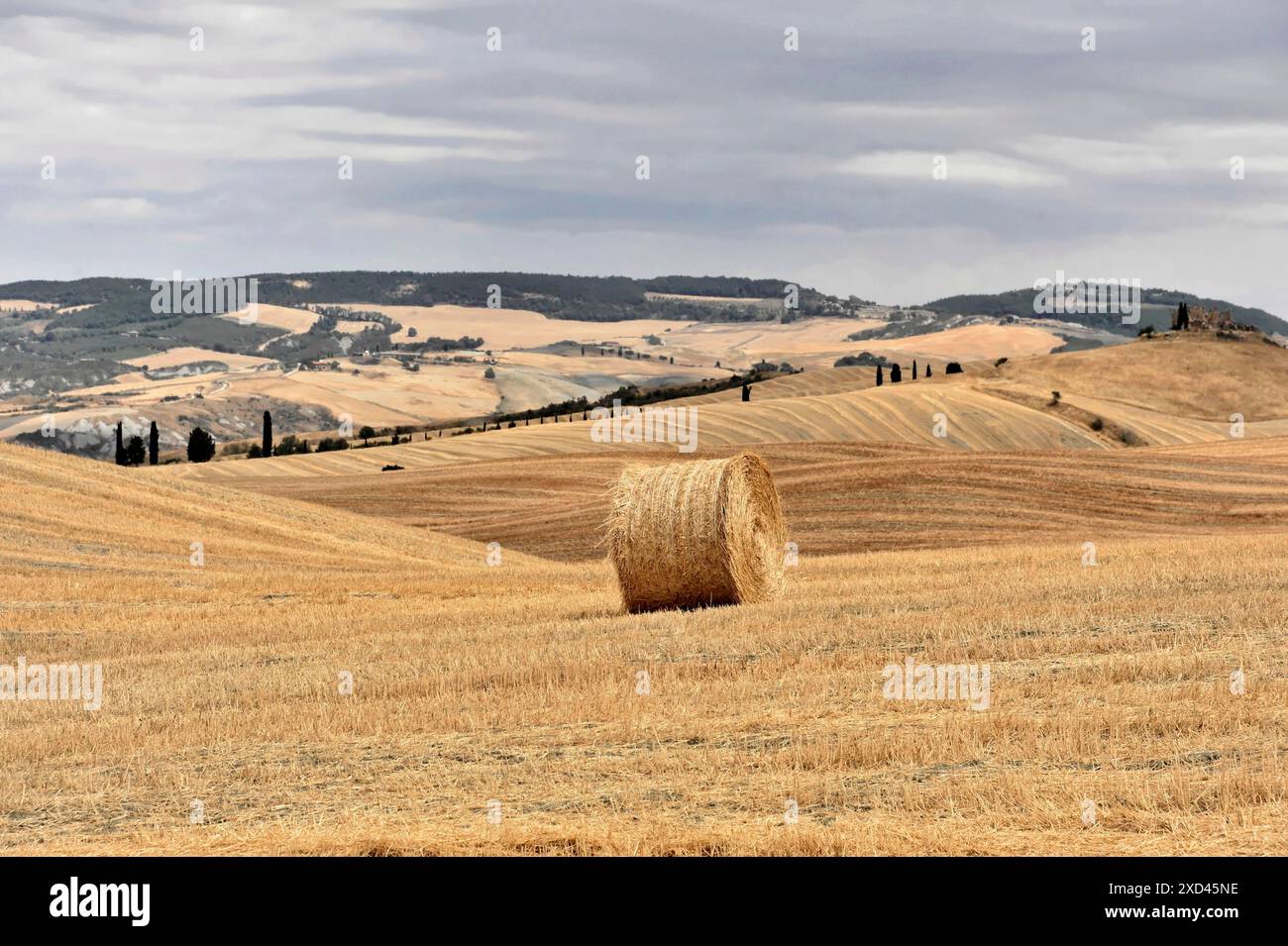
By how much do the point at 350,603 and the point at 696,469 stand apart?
6091mm

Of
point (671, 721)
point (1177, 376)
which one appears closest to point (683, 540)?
point (671, 721)

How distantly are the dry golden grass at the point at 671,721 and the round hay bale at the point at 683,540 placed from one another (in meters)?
0.85

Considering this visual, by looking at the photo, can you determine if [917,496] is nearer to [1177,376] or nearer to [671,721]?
[671,721]

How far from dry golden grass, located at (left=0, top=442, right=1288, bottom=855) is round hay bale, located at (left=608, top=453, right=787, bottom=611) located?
33.4 inches

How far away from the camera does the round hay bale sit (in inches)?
864

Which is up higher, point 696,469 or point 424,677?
point 696,469

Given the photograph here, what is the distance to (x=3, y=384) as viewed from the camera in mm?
192375

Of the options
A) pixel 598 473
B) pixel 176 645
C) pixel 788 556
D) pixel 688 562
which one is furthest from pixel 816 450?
pixel 176 645

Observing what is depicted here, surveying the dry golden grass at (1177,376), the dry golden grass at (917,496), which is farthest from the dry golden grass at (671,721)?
the dry golden grass at (1177,376)

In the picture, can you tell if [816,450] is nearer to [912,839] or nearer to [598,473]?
[598,473]

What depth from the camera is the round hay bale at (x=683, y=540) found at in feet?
72.0

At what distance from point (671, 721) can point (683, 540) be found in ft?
30.8

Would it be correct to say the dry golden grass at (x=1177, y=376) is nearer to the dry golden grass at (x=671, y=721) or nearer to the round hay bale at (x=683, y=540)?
the round hay bale at (x=683, y=540)

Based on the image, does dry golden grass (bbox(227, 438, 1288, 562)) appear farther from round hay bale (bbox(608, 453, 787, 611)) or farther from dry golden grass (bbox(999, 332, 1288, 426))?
dry golden grass (bbox(999, 332, 1288, 426))
